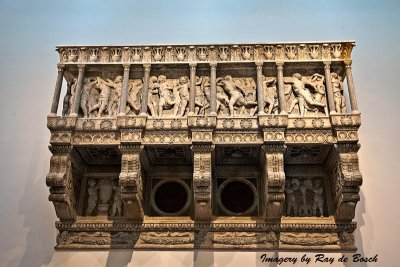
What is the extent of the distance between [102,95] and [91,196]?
163 cm

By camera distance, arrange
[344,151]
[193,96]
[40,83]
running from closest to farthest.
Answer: [344,151]
[193,96]
[40,83]

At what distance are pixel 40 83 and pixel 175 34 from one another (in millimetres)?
2724

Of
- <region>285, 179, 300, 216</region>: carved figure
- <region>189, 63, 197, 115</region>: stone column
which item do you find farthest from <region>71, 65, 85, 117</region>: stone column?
<region>285, 179, 300, 216</region>: carved figure

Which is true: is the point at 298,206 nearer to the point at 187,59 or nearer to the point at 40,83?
the point at 187,59

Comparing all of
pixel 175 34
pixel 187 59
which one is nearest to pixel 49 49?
pixel 175 34

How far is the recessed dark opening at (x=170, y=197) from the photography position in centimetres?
740

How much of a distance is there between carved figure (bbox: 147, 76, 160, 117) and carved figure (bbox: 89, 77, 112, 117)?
0.67 m

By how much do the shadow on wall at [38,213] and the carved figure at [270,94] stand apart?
3.84m

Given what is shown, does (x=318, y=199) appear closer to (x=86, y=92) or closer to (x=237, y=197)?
(x=237, y=197)

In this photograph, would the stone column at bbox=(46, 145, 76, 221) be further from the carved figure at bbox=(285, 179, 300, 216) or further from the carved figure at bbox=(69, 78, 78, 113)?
the carved figure at bbox=(285, 179, 300, 216)

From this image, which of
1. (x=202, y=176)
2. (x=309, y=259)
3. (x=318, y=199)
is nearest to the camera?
(x=202, y=176)

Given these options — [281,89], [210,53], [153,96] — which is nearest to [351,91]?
[281,89]

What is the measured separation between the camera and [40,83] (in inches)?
340

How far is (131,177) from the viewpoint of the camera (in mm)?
6598
